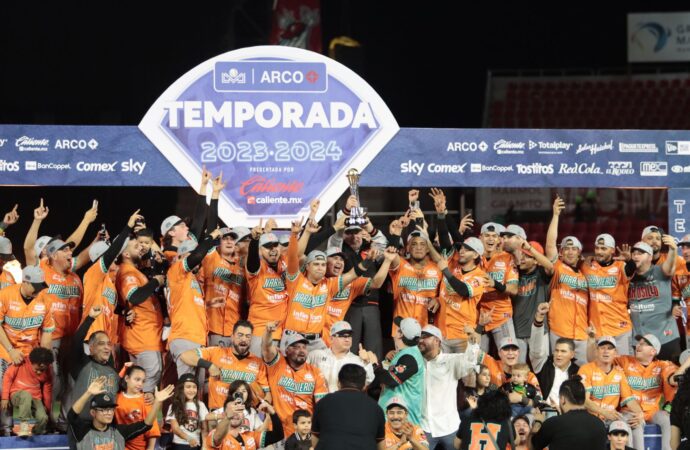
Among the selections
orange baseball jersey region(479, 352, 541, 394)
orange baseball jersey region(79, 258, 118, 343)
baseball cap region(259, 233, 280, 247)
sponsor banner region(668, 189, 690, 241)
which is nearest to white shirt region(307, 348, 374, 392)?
baseball cap region(259, 233, 280, 247)

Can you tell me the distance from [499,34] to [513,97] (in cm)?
142

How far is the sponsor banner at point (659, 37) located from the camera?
25984 millimetres

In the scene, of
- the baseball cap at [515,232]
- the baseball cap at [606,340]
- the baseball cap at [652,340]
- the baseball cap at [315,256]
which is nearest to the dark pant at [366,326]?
the baseball cap at [315,256]

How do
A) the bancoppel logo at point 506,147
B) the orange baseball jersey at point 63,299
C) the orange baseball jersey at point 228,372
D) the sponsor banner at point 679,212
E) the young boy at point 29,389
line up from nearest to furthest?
the orange baseball jersey at point 228,372, the young boy at point 29,389, the orange baseball jersey at point 63,299, the bancoppel logo at point 506,147, the sponsor banner at point 679,212

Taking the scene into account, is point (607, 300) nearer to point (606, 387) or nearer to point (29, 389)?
point (606, 387)

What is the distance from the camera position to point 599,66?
26.1 meters

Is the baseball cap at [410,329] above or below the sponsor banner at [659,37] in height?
below

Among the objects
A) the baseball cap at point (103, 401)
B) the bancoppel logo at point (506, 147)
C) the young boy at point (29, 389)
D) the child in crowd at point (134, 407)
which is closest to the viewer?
the baseball cap at point (103, 401)

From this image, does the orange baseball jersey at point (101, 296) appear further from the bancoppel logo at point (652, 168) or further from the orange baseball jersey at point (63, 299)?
the bancoppel logo at point (652, 168)

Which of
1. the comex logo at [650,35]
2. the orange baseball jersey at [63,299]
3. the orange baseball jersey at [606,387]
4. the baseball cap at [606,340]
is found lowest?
the orange baseball jersey at [606,387]

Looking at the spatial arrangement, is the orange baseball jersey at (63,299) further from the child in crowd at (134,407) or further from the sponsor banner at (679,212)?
the sponsor banner at (679,212)

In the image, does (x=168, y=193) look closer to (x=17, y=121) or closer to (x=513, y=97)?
(x=17, y=121)

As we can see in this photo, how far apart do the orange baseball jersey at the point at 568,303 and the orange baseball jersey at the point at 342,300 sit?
2390 millimetres

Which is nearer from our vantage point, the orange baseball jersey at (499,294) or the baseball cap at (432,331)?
the baseball cap at (432,331)
